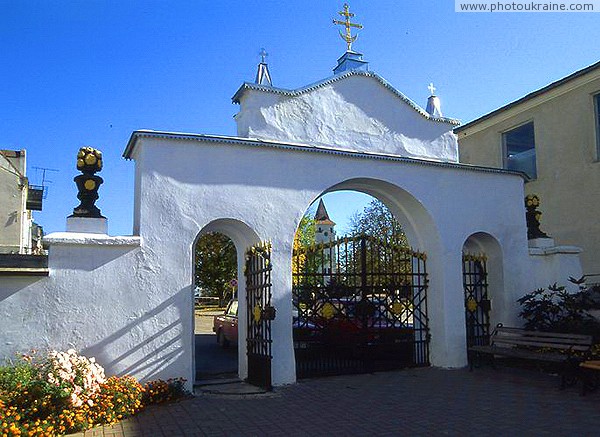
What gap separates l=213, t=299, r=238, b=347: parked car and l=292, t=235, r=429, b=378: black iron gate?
163 inches

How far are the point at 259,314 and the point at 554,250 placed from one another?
7621 mm

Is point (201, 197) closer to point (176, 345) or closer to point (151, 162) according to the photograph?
point (151, 162)

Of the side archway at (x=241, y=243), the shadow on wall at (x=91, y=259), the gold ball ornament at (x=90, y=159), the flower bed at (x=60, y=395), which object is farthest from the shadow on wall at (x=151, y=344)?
the gold ball ornament at (x=90, y=159)

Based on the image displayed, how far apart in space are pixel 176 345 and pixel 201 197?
2577 millimetres

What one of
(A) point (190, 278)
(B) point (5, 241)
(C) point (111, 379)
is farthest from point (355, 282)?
(B) point (5, 241)

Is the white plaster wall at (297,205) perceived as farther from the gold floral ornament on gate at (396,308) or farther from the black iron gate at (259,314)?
the gold floral ornament on gate at (396,308)

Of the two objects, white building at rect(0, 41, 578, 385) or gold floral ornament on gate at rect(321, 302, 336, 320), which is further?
gold floral ornament on gate at rect(321, 302, 336, 320)

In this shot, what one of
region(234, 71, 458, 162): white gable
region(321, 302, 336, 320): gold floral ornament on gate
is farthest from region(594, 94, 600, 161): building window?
region(321, 302, 336, 320): gold floral ornament on gate

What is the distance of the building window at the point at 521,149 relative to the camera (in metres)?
18.8

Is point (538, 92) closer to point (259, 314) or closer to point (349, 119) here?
point (349, 119)

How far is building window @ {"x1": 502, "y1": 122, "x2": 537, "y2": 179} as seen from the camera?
18.8m

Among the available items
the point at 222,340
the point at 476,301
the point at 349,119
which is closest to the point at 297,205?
the point at 349,119

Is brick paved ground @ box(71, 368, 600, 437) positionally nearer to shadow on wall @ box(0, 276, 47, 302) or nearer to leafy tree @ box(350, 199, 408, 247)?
shadow on wall @ box(0, 276, 47, 302)

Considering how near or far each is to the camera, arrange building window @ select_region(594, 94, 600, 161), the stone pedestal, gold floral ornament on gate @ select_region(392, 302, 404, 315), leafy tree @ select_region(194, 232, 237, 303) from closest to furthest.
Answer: the stone pedestal
gold floral ornament on gate @ select_region(392, 302, 404, 315)
building window @ select_region(594, 94, 600, 161)
leafy tree @ select_region(194, 232, 237, 303)
